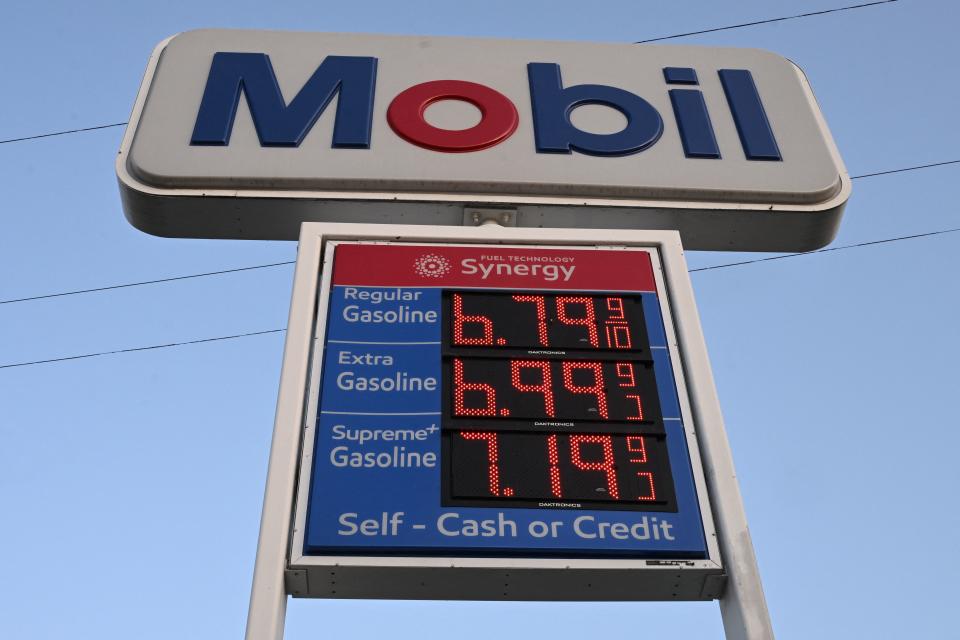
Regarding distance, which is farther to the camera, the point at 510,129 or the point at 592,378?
the point at 510,129

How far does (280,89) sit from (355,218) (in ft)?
4.12

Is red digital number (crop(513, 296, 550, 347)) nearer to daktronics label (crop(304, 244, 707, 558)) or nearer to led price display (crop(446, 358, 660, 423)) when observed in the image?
daktronics label (crop(304, 244, 707, 558))

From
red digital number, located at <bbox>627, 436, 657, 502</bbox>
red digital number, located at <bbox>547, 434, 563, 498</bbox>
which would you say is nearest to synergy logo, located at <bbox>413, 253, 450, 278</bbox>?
red digital number, located at <bbox>547, 434, 563, 498</bbox>

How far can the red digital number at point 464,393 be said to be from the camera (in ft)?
13.9

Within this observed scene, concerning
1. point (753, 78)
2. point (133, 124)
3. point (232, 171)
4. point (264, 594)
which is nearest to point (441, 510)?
point (264, 594)

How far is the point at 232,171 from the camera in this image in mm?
5930

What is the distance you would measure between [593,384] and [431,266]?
1079 mm

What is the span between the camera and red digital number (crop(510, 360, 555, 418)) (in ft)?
14.1

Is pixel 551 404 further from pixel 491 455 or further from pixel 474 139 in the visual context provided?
pixel 474 139

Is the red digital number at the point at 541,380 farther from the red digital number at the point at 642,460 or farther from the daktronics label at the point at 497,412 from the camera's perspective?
the red digital number at the point at 642,460

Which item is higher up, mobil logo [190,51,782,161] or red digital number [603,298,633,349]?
mobil logo [190,51,782,161]

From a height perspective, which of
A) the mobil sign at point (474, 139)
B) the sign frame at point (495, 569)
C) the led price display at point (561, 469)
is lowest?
the sign frame at point (495, 569)

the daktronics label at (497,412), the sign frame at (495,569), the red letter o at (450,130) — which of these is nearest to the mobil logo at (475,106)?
the red letter o at (450,130)

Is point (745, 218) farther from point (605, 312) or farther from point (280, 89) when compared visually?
point (280, 89)
